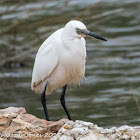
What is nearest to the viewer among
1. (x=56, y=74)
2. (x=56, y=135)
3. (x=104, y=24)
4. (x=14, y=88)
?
(x=56, y=135)

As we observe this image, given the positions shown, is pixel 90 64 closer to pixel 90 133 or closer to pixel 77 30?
pixel 77 30

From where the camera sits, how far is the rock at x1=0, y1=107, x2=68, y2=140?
21.1 ft

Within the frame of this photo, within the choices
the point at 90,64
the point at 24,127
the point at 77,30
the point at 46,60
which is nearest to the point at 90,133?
the point at 24,127

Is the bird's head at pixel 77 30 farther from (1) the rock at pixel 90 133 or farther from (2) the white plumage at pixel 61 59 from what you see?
(1) the rock at pixel 90 133

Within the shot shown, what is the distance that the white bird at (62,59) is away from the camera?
741 cm

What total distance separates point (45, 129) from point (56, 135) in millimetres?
376

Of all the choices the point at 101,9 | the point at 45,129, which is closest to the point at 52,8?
the point at 101,9

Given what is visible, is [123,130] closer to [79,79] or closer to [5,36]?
[79,79]

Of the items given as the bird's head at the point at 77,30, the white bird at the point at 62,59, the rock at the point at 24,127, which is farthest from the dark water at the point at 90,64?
the rock at the point at 24,127

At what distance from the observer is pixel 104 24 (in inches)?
713

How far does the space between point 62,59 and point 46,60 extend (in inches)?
12.4

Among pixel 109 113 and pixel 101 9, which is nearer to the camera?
pixel 109 113

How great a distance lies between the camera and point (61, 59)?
7.71m

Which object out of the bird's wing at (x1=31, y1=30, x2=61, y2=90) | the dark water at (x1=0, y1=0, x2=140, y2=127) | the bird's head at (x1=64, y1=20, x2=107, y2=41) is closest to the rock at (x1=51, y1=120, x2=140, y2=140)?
the bird's head at (x1=64, y1=20, x2=107, y2=41)
